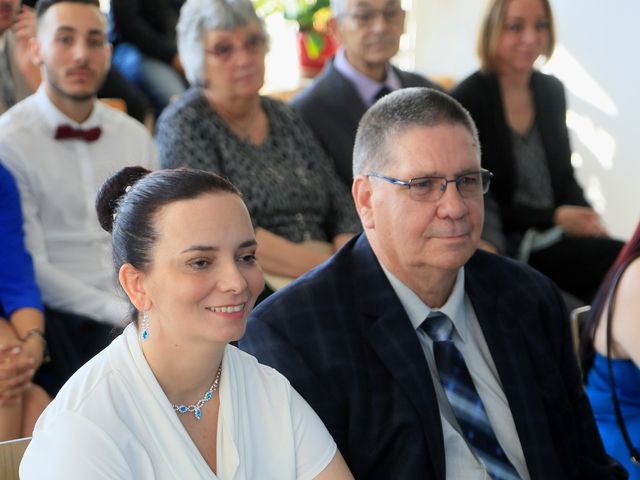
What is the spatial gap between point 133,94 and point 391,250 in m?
2.63

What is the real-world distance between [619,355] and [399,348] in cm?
67

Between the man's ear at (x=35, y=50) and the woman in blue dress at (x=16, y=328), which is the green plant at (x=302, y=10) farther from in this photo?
the woman in blue dress at (x=16, y=328)

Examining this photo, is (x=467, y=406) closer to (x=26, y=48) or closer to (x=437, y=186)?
(x=437, y=186)

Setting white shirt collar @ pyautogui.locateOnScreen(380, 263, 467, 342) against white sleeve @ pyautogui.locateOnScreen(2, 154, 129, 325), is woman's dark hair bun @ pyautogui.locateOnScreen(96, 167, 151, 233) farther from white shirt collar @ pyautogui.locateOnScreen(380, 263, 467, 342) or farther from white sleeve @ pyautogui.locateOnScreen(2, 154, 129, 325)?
white sleeve @ pyautogui.locateOnScreen(2, 154, 129, 325)

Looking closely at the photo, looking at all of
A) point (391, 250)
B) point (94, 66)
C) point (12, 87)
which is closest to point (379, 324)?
point (391, 250)

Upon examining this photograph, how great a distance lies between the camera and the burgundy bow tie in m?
2.68

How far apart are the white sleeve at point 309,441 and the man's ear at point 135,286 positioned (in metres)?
0.28

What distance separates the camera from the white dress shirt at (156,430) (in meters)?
1.24

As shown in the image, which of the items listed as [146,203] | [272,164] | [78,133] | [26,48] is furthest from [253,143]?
[146,203]

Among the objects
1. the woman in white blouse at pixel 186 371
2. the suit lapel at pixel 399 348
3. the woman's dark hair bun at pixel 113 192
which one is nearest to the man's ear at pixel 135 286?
the woman in white blouse at pixel 186 371

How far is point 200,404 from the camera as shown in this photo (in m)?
1.43

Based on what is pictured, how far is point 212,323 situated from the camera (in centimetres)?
136

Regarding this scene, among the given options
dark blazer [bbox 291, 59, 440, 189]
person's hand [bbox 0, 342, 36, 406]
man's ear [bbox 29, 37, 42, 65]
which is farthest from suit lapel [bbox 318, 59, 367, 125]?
person's hand [bbox 0, 342, 36, 406]

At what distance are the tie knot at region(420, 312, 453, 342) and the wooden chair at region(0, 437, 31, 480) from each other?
765 millimetres
